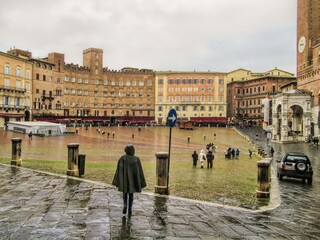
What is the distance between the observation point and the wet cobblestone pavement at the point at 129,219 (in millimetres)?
6188

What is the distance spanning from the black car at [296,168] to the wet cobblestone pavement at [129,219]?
197 inches

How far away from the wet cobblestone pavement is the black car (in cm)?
502

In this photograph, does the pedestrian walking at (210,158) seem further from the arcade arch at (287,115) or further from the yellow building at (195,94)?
the yellow building at (195,94)

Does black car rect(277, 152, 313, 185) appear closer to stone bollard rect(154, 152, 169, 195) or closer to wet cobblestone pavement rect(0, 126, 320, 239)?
wet cobblestone pavement rect(0, 126, 320, 239)

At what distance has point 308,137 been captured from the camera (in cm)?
4394

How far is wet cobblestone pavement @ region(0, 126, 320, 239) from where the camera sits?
6.19 m

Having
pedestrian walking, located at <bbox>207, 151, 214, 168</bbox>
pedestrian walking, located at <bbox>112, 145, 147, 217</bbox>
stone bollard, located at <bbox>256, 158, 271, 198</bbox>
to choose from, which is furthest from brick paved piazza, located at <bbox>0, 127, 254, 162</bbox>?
pedestrian walking, located at <bbox>112, 145, 147, 217</bbox>

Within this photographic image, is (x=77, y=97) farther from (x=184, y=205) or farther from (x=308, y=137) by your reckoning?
(x=184, y=205)

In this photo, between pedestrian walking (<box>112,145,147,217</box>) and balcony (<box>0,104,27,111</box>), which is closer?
pedestrian walking (<box>112,145,147,217</box>)

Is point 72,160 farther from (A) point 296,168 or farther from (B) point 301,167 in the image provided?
(B) point 301,167

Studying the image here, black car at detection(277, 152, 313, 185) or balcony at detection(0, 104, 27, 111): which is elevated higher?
balcony at detection(0, 104, 27, 111)

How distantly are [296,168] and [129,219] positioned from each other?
11.2 metres

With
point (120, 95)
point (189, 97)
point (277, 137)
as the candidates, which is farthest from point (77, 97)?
point (277, 137)

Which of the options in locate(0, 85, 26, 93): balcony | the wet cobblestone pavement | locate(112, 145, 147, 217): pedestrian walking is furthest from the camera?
locate(0, 85, 26, 93): balcony
